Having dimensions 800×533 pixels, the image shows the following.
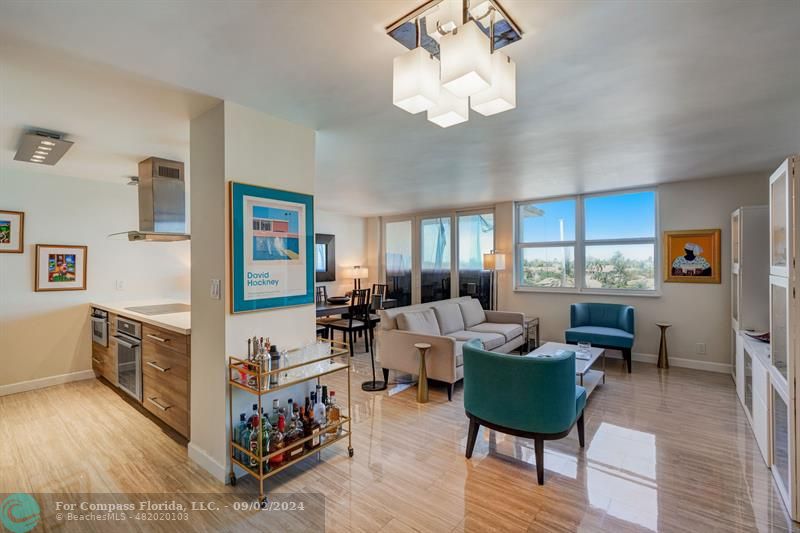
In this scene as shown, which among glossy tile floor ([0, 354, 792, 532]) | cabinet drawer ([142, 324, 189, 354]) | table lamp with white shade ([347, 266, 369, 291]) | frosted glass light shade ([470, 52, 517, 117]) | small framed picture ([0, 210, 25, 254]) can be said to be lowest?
glossy tile floor ([0, 354, 792, 532])

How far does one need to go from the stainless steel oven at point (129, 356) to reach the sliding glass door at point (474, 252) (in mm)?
5026

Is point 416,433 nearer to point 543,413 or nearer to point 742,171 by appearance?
point 543,413

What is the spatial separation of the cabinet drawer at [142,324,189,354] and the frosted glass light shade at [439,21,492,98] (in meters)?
2.50

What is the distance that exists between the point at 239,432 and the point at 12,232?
363cm

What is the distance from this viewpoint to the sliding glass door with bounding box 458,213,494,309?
6.52 m

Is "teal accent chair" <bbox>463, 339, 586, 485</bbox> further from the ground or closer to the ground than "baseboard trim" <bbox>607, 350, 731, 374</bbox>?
further from the ground

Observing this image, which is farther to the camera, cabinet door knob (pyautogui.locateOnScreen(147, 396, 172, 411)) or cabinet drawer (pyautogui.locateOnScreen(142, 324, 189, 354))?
cabinet door knob (pyautogui.locateOnScreen(147, 396, 172, 411))

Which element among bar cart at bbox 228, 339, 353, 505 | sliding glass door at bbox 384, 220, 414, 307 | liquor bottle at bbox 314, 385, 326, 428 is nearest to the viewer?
bar cart at bbox 228, 339, 353, 505

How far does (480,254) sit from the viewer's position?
6637mm

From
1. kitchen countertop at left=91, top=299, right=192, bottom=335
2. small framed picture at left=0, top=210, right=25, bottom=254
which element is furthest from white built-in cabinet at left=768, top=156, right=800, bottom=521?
small framed picture at left=0, top=210, right=25, bottom=254

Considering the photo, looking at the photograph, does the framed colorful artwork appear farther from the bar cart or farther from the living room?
the bar cart

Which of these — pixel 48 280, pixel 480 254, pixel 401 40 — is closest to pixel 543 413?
pixel 401 40

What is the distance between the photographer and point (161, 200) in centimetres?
343

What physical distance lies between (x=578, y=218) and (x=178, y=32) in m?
5.46
